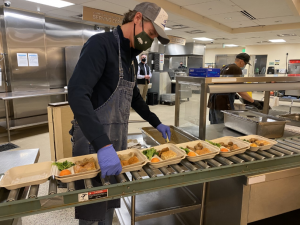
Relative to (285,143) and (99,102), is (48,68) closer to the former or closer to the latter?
(99,102)

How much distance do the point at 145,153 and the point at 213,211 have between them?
0.88 meters

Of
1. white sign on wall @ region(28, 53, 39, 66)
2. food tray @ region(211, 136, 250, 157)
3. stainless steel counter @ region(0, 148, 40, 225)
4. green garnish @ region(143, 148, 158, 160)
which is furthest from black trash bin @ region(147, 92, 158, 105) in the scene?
green garnish @ region(143, 148, 158, 160)

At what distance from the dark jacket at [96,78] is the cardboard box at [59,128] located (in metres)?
1.83

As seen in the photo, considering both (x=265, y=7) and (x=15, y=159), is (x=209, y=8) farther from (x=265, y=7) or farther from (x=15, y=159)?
(x=15, y=159)

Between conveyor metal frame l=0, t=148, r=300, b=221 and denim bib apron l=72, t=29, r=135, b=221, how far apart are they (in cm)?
45

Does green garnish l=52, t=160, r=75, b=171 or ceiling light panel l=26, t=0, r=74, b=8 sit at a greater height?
ceiling light panel l=26, t=0, r=74, b=8

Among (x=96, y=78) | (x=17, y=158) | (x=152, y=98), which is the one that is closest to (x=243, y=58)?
A: (x=96, y=78)

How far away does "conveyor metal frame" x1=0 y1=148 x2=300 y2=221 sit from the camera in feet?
2.71

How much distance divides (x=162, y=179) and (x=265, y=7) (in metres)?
5.74

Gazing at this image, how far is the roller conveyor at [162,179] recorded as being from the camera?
0.84 metres

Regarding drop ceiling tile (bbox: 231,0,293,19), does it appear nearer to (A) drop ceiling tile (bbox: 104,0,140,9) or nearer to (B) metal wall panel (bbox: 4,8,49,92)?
(A) drop ceiling tile (bbox: 104,0,140,9)

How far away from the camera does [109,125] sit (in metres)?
1.36

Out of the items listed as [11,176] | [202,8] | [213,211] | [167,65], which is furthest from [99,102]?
[167,65]

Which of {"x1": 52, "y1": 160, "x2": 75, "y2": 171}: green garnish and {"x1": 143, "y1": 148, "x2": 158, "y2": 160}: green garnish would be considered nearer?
{"x1": 52, "y1": 160, "x2": 75, "y2": 171}: green garnish
